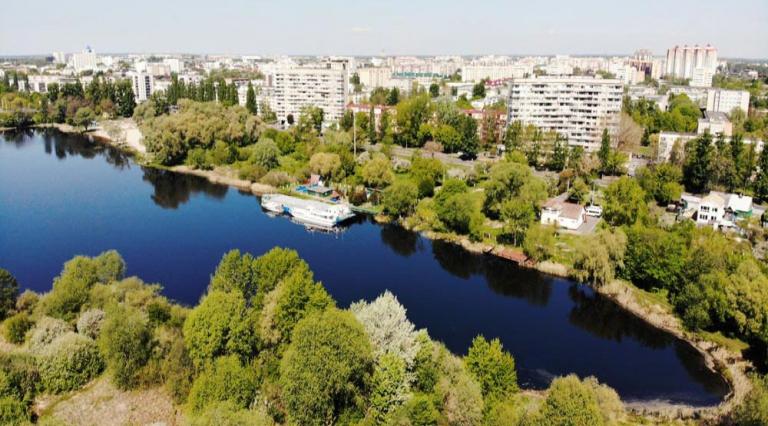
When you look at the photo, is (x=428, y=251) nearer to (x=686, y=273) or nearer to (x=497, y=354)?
(x=686, y=273)

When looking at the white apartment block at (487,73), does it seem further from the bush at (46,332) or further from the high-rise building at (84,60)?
the bush at (46,332)

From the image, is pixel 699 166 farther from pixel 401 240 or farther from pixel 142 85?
pixel 142 85

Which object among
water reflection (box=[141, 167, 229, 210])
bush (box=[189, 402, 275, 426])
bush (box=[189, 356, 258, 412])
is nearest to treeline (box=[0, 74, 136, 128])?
water reflection (box=[141, 167, 229, 210])

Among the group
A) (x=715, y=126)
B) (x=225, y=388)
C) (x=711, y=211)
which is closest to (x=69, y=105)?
(x=225, y=388)

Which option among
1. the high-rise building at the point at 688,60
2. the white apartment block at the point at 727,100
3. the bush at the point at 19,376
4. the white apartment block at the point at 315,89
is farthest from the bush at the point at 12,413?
the high-rise building at the point at 688,60

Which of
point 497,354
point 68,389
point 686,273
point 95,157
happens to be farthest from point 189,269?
point 95,157

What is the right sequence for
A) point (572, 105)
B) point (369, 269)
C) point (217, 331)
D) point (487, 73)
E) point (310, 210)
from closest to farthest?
1. point (217, 331)
2. point (369, 269)
3. point (310, 210)
4. point (572, 105)
5. point (487, 73)

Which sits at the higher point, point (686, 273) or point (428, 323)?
point (686, 273)
